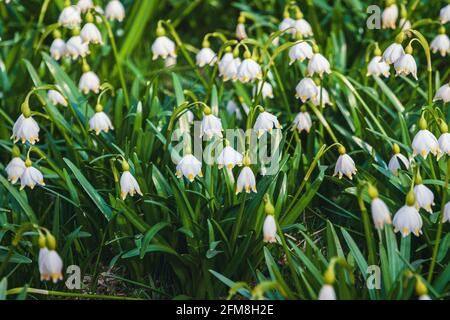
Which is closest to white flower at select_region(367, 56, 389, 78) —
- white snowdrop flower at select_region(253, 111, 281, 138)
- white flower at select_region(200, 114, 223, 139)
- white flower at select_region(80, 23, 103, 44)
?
white snowdrop flower at select_region(253, 111, 281, 138)

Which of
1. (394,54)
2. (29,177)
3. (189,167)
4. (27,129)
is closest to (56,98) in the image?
(27,129)

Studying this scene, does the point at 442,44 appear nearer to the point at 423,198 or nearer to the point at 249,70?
the point at 249,70

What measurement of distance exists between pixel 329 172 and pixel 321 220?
28cm

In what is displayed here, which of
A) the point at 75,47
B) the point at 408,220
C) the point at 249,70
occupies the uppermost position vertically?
the point at 75,47

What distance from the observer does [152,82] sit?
169 inches

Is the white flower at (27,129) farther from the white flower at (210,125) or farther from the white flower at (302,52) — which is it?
the white flower at (302,52)

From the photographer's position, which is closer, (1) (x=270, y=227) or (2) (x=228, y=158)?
(1) (x=270, y=227)

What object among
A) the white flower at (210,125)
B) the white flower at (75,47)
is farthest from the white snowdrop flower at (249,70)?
the white flower at (75,47)

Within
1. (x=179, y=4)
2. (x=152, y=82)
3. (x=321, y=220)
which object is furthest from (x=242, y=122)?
(x=179, y=4)

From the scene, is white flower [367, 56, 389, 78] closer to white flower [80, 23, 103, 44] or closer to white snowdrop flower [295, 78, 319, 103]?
white snowdrop flower [295, 78, 319, 103]

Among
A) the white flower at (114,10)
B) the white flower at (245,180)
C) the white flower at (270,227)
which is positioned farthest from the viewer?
the white flower at (114,10)

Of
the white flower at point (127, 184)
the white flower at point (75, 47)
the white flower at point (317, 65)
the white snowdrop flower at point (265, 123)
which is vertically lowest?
the white flower at point (127, 184)
